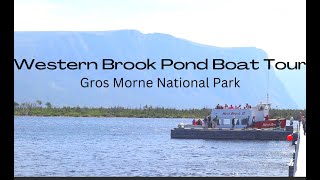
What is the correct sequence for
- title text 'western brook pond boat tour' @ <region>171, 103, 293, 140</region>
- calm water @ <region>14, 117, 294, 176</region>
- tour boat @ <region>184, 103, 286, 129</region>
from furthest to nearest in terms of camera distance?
tour boat @ <region>184, 103, 286, 129</region>
title text 'western brook pond boat tour' @ <region>171, 103, 293, 140</region>
calm water @ <region>14, 117, 294, 176</region>

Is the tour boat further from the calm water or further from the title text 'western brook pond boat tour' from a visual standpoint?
the calm water

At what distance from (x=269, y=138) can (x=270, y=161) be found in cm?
1274

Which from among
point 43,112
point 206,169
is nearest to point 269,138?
point 206,169

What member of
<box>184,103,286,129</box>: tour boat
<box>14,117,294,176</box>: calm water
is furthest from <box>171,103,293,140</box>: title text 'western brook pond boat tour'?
<box>14,117,294,176</box>: calm water

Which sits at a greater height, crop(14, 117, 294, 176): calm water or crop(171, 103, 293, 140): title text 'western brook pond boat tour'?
crop(171, 103, 293, 140): title text 'western brook pond boat tour'

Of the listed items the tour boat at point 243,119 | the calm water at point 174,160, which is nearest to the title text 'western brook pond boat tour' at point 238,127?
the tour boat at point 243,119

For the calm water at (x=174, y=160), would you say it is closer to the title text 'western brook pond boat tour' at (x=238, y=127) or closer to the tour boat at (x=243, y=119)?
the title text 'western brook pond boat tour' at (x=238, y=127)

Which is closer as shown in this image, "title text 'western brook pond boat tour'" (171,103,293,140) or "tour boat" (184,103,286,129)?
"title text 'western brook pond boat tour'" (171,103,293,140)

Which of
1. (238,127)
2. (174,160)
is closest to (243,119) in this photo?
(238,127)

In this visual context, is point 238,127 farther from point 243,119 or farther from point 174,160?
point 174,160

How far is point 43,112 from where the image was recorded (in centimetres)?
11769
